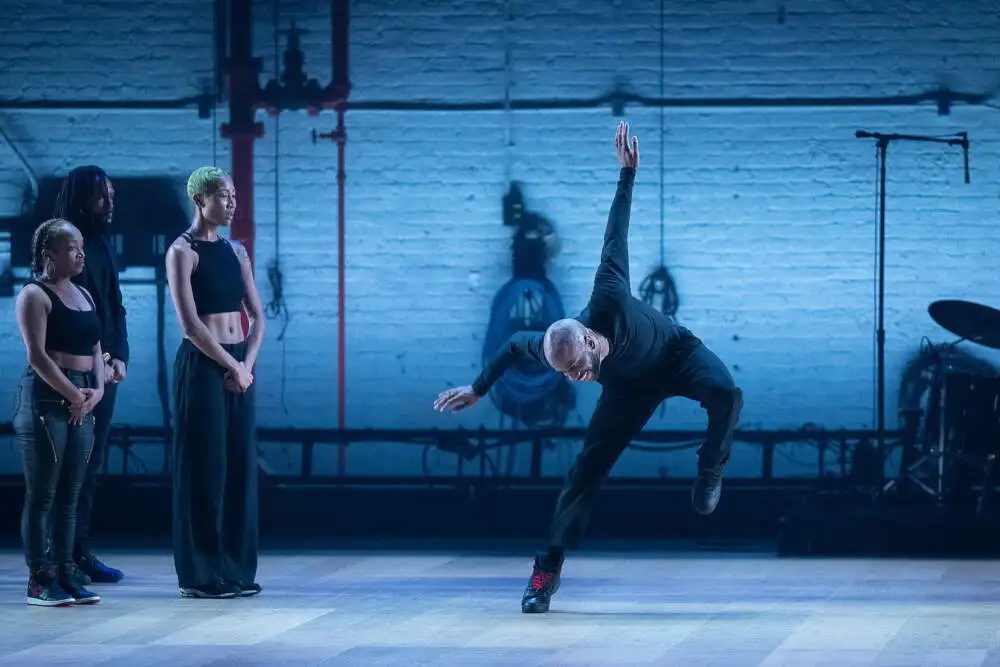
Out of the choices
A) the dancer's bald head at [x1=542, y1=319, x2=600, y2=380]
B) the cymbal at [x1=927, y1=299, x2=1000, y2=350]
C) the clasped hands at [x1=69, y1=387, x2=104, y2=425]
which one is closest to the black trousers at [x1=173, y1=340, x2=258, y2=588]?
the clasped hands at [x1=69, y1=387, x2=104, y2=425]

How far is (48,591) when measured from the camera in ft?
19.4

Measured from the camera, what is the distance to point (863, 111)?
27.8ft

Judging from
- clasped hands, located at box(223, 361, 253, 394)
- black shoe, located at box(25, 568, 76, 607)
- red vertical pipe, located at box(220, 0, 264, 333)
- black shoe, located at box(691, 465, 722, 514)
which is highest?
red vertical pipe, located at box(220, 0, 264, 333)

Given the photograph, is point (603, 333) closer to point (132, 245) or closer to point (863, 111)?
point (863, 111)

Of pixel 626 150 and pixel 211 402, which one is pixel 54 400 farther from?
pixel 626 150

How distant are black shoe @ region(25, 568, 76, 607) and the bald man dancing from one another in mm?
1719

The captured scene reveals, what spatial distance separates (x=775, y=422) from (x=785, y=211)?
117cm

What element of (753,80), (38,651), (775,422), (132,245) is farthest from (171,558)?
(753,80)

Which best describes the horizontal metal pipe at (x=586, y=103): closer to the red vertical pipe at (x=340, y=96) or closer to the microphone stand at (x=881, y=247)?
the red vertical pipe at (x=340, y=96)

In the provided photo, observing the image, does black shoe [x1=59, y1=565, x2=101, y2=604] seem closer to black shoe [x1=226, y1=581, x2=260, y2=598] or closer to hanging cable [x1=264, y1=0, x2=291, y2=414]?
black shoe [x1=226, y1=581, x2=260, y2=598]

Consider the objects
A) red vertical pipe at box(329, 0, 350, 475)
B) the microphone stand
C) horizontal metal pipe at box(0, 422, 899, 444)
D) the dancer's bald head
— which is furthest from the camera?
red vertical pipe at box(329, 0, 350, 475)

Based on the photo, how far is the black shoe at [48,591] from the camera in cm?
592

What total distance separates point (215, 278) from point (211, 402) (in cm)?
49

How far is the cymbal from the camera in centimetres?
779
